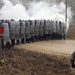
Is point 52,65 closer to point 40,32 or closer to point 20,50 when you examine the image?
point 20,50

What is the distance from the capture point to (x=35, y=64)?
1429cm

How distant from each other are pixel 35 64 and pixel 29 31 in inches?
297

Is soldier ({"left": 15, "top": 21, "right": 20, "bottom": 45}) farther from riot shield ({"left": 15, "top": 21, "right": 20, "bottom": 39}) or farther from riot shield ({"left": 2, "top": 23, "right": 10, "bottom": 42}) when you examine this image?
riot shield ({"left": 2, "top": 23, "right": 10, "bottom": 42})

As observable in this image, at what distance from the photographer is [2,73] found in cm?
1207

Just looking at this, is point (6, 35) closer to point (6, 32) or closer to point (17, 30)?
point (6, 32)

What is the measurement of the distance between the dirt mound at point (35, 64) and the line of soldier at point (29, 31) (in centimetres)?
249

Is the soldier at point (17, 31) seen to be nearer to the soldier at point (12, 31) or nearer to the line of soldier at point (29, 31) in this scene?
the line of soldier at point (29, 31)

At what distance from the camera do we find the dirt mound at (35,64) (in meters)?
12.8

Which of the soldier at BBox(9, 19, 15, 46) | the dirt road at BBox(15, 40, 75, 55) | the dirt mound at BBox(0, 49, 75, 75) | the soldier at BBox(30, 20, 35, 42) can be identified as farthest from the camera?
the soldier at BBox(30, 20, 35, 42)

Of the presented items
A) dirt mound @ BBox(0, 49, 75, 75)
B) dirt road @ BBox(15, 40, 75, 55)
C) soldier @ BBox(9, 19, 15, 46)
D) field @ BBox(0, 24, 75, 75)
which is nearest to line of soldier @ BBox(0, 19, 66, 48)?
soldier @ BBox(9, 19, 15, 46)

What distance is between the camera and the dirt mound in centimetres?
1282

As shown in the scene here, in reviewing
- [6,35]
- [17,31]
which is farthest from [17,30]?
[6,35]

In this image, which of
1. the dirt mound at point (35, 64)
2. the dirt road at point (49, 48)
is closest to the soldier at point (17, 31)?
the dirt road at point (49, 48)

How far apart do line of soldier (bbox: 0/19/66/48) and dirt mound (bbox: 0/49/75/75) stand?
2490 millimetres
